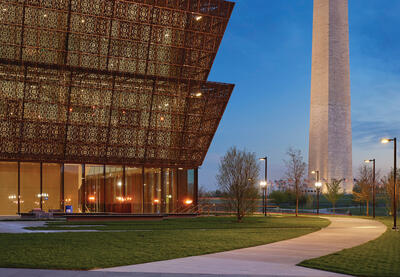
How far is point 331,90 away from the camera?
81.4 meters

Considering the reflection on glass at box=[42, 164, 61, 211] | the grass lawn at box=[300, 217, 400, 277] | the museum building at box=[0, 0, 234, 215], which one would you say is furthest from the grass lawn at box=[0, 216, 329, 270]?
the reflection on glass at box=[42, 164, 61, 211]

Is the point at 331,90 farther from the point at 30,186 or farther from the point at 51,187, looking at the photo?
the point at 30,186

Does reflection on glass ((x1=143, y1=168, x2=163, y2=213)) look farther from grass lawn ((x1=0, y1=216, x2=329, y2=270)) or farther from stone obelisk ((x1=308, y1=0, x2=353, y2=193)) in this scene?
stone obelisk ((x1=308, y1=0, x2=353, y2=193))

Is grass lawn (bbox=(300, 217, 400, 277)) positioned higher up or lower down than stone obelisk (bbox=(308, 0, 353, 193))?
lower down

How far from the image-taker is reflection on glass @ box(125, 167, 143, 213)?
155ft

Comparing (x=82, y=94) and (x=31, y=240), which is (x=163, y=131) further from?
(x=31, y=240)

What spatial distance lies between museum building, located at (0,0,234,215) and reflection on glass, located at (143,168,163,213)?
0.31 ft

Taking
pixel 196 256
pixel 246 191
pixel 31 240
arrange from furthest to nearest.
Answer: pixel 246 191 → pixel 31 240 → pixel 196 256

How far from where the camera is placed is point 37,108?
4103 centimetres

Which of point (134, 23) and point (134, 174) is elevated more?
point (134, 23)

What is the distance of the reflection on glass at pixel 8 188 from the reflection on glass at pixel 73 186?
415 centimetres

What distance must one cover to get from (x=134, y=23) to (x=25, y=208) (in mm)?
18002

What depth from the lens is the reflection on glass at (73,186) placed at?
44844mm

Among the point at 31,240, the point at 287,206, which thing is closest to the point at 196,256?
the point at 31,240
